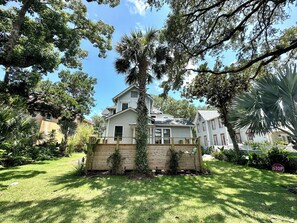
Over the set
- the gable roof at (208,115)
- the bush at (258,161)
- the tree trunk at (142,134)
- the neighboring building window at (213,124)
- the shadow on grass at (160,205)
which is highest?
the gable roof at (208,115)

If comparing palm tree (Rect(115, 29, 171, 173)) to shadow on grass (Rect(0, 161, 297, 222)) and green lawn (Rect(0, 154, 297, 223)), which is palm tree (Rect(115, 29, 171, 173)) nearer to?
green lawn (Rect(0, 154, 297, 223))

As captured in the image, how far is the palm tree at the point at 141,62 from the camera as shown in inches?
313

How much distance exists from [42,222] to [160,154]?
6136 mm

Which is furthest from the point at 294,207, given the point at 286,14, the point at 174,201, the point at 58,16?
the point at 58,16

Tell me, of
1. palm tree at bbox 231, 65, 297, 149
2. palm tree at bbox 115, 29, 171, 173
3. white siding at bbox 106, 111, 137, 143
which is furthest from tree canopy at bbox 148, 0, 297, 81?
white siding at bbox 106, 111, 137, 143

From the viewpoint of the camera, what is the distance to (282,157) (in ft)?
31.2

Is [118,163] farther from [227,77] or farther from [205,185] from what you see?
[227,77]

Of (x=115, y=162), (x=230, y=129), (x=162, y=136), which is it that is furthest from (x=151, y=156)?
(x=230, y=129)

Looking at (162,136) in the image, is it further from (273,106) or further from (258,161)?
(273,106)

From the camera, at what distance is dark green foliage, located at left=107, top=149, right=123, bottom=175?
7.90 m

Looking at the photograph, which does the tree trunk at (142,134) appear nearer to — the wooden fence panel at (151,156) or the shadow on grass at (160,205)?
the wooden fence panel at (151,156)

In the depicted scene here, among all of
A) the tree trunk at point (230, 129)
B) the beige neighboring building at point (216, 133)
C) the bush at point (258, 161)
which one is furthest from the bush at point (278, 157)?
the beige neighboring building at point (216, 133)

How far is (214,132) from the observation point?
85.1ft

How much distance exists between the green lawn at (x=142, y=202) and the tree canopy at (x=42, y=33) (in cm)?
641
